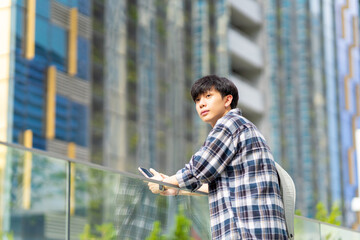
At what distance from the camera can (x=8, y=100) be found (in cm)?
2297

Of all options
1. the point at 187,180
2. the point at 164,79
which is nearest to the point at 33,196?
the point at 187,180

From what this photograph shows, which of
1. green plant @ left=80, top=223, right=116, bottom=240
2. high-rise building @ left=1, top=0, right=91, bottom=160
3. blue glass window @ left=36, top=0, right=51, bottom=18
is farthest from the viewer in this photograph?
blue glass window @ left=36, top=0, right=51, bottom=18

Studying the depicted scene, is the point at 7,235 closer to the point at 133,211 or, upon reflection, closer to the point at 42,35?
the point at 133,211

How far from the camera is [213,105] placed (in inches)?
183

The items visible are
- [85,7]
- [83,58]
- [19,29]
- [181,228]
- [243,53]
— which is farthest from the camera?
[243,53]

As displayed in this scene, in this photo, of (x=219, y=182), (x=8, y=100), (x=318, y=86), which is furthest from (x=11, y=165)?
(x=318, y=86)

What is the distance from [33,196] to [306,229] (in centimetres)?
244

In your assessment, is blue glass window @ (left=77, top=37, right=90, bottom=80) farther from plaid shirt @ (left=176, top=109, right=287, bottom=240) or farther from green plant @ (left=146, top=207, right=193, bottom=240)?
plaid shirt @ (left=176, top=109, right=287, bottom=240)

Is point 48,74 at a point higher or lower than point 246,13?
lower

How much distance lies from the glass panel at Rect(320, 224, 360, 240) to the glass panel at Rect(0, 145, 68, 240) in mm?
2623

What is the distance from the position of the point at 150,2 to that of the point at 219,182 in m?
27.5

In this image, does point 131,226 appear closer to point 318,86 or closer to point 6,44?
point 6,44

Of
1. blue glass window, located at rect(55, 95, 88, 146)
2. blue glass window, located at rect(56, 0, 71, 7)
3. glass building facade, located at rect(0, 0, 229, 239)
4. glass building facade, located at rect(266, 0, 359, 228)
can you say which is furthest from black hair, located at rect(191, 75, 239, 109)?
glass building facade, located at rect(266, 0, 359, 228)

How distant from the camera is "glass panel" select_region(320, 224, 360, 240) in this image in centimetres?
712
